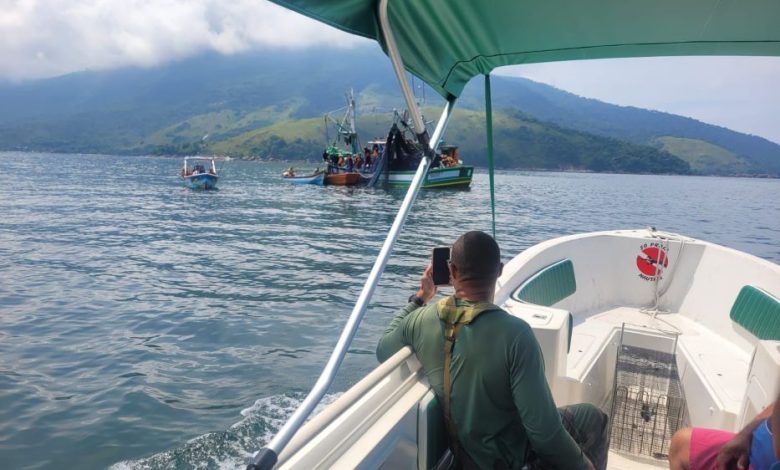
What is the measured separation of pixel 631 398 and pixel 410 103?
3003 millimetres

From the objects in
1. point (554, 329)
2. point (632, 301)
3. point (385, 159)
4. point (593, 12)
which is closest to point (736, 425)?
point (554, 329)

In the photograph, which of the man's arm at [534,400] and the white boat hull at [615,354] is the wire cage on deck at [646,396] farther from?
the man's arm at [534,400]

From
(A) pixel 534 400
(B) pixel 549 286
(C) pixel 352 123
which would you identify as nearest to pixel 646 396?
(B) pixel 549 286

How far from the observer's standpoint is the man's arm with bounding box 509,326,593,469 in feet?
5.89

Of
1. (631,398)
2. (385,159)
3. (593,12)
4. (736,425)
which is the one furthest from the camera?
(385,159)

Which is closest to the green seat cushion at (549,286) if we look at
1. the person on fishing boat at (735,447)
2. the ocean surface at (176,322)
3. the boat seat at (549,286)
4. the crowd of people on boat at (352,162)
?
the boat seat at (549,286)

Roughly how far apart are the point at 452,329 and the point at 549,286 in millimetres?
3296

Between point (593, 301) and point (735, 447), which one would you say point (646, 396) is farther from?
point (735, 447)

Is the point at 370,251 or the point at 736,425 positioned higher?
the point at 736,425

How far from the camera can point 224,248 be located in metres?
16.9

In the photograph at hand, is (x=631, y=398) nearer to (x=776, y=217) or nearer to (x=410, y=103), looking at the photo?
(x=410, y=103)

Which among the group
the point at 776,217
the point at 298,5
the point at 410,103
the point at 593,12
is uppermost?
the point at 593,12

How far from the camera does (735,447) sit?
201 cm

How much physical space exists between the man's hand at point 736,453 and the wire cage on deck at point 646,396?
155 cm
